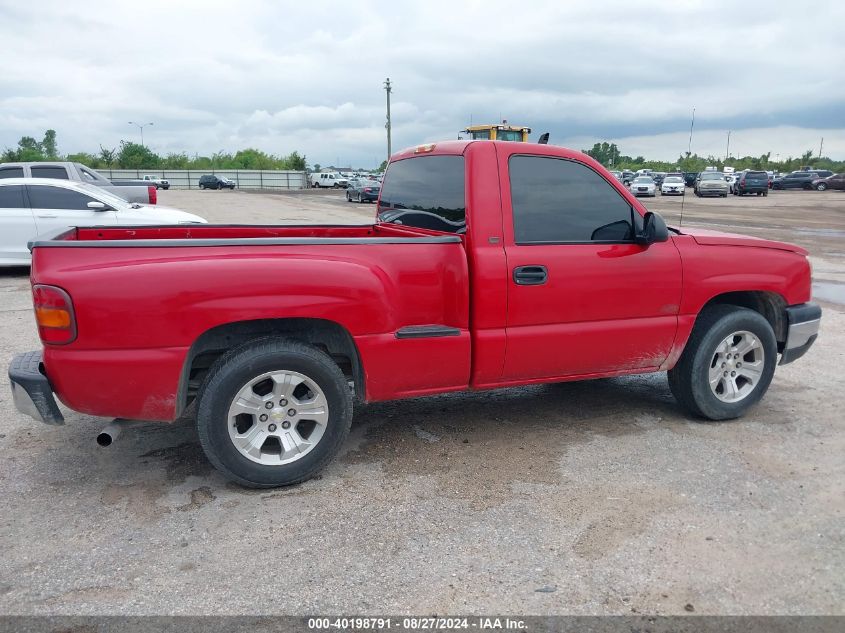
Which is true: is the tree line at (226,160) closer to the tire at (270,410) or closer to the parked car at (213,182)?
the parked car at (213,182)

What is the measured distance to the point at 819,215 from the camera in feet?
92.6

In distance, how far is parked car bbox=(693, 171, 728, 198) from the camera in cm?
4369

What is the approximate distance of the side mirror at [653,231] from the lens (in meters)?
4.39

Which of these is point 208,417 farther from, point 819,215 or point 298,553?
point 819,215

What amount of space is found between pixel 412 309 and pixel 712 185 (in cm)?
4420

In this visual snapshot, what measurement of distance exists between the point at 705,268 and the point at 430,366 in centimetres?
198

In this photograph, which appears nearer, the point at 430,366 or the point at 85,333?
the point at 85,333

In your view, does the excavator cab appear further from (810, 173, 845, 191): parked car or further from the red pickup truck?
(810, 173, 845, 191): parked car

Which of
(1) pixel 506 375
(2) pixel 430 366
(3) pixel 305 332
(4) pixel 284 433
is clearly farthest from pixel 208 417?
(1) pixel 506 375

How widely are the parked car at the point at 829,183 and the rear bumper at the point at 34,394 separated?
56050mm

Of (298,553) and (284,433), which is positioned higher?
(284,433)

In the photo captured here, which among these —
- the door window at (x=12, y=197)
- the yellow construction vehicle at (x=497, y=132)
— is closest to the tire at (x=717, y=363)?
the door window at (x=12, y=197)

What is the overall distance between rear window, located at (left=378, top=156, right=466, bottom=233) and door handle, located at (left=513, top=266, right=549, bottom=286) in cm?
41

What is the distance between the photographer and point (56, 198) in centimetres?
1101
